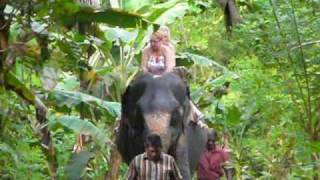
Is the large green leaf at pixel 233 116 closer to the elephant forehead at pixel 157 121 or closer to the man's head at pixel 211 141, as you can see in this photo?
the man's head at pixel 211 141

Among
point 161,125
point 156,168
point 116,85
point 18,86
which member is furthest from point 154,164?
point 116,85

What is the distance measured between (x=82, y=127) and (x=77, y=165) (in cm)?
70

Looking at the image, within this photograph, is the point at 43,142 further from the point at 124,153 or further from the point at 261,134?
the point at 261,134

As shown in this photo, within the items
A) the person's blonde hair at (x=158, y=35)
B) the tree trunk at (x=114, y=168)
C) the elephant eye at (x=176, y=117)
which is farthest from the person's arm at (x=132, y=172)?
the tree trunk at (x=114, y=168)

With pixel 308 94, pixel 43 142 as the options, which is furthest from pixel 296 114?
pixel 43 142

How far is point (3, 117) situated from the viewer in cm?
Answer: 521

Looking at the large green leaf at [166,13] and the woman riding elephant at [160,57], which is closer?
the woman riding elephant at [160,57]

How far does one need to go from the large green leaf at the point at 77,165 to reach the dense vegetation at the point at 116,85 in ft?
0.04

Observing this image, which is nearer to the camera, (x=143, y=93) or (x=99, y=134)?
(x=143, y=93)

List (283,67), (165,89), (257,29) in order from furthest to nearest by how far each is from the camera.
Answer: (257,29), (283,67), (165,89)

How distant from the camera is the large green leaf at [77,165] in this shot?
8.38 m

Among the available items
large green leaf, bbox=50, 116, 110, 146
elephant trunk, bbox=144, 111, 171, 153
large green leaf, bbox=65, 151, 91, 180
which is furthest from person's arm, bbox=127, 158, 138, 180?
large green leaf, bbox=65, 151, 91, 180

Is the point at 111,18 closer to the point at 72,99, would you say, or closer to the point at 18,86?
the point at 72,99

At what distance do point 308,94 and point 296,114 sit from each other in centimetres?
54
